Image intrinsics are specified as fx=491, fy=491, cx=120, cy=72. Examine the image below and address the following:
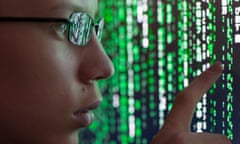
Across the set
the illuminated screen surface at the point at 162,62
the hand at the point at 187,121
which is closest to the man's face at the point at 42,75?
the hand at the point at 187,121

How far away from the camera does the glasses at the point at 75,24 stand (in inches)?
33.6

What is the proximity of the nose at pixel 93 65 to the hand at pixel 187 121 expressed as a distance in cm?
17

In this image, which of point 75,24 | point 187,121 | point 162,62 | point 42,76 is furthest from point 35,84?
point 162,62

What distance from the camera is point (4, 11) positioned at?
33.4 inches

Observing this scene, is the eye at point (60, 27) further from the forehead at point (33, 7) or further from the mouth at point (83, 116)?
the mouth at point (83, 116)

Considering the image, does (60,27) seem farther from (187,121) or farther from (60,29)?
(187,121)

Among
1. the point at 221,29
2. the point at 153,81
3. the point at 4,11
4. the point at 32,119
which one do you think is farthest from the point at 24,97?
the point at 221,29

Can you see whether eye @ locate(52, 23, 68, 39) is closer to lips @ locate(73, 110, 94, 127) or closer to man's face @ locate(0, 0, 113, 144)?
man's face @ locate(0, 0, 113, 144)

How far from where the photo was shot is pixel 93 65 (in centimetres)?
87

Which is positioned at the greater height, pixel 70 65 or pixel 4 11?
pixel 4 11

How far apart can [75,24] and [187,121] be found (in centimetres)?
29

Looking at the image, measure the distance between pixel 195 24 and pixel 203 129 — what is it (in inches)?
10.6

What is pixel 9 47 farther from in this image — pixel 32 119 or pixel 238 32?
pixel 238 32

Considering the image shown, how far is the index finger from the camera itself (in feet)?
3.15
